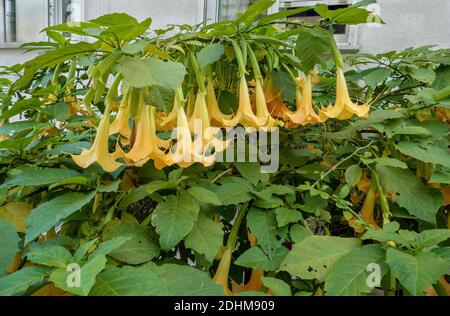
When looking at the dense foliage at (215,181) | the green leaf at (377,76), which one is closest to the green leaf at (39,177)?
the dense foliage at (215,181)

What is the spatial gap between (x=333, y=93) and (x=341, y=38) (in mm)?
2262

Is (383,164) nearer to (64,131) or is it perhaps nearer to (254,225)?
(254,225)

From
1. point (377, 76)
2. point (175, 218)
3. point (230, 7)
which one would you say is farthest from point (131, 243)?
point (230, 7)

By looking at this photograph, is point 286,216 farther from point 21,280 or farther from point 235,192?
point 21,280

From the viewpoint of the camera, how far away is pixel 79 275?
0.42 metres

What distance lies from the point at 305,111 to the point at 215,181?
208 millimetres

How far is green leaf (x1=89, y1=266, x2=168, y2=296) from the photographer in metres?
0.41

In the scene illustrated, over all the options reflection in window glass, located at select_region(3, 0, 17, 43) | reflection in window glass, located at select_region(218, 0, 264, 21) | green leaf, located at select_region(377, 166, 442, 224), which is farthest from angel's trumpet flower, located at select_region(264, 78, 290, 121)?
reflection in window glass, located at select_region(3, 0, 17, 43)

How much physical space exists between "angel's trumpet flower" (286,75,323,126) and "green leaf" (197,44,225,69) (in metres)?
0.18

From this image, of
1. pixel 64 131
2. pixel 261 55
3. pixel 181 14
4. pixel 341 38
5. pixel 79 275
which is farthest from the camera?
pixel 181 14

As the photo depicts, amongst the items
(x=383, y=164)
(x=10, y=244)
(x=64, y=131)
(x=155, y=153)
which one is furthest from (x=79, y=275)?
(x=64, y=131)

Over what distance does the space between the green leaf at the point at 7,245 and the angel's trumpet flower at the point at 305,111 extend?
0.47 meters

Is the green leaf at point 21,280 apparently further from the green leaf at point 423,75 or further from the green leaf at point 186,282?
the green leaf at point 423,75
